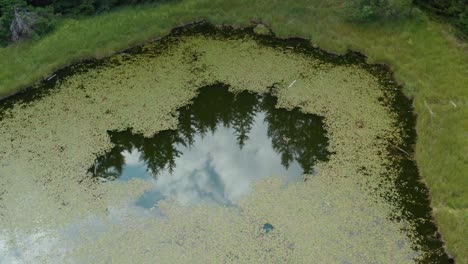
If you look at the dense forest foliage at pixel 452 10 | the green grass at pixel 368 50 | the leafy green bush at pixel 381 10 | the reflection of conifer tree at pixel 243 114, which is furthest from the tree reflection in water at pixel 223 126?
the dense forest foliage at pixel 452 10

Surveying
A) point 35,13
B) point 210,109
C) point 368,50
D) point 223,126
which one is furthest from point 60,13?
point 368,50

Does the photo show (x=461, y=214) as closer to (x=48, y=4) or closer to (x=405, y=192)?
(x=405, y=192)

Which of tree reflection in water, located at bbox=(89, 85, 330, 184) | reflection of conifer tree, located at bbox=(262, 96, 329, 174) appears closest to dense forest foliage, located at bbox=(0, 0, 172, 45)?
tree reflection in water, located at bbox=(89, 85, 330, 184)

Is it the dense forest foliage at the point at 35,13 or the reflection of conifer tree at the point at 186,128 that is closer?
the reflection of conifer tree at the point at 186,128

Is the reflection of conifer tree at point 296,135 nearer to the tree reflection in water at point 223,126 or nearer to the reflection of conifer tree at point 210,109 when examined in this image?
the tree reflection in water at point 223,126

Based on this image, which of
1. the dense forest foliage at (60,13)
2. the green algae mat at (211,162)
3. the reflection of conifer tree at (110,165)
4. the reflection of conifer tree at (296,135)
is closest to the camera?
the green algae mat at (211,162)

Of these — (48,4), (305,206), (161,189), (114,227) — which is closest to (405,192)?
(305,206)

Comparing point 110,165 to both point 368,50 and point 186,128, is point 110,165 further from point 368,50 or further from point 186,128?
point 368,50
